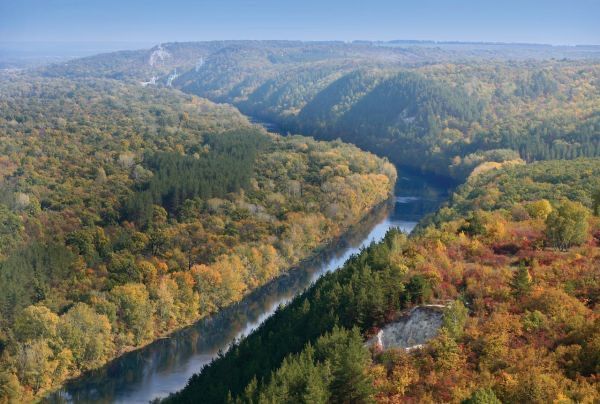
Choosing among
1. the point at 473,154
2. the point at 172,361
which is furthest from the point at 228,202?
the point at 473,154

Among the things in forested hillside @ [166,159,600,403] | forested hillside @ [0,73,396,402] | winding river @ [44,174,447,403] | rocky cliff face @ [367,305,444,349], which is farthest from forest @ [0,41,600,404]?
winding river @ [44,174,447,403]

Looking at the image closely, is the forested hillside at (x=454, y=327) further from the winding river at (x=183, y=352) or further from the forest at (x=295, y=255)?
the winding river at (x=183, y=352)

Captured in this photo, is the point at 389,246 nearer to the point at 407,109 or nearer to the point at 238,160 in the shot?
the point at 238,160

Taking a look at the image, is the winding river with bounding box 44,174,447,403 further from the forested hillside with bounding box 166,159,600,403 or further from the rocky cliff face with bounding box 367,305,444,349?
the rocky cliff face with bounding box 367,305,444,349

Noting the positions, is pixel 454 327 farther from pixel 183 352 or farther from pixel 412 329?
pixel 183 352

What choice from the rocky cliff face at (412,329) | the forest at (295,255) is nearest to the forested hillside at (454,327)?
the forest at (295,255)
